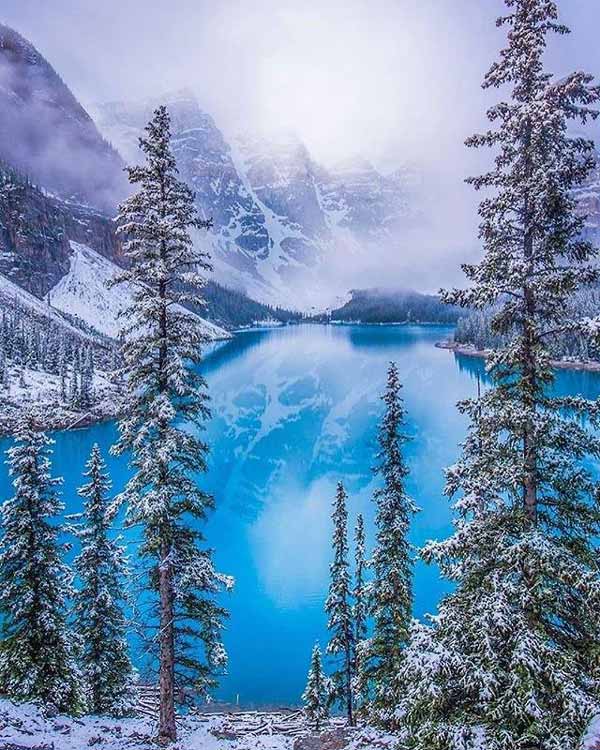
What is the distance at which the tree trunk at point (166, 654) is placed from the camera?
55.5 ft

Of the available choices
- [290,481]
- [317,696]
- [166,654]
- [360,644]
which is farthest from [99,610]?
[290,481]

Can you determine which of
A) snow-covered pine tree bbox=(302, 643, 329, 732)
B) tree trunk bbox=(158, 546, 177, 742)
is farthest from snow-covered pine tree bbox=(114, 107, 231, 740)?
snow-covered pine tree bbox=(302, 643, 329, 732)

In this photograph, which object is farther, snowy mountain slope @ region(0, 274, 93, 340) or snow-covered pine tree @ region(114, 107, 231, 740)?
snowy mountain slope @ region(0, 274, 93, 340)

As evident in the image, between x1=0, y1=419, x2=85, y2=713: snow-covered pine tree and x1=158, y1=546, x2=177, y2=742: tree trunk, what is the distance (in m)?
4.74

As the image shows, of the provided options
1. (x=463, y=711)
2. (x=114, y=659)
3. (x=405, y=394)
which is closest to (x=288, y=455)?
(x=405, y=394)

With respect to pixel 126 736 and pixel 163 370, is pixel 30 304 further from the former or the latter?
pixel 126 736

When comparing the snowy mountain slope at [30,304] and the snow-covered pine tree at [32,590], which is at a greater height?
the snowy mountain slope at [30,304]

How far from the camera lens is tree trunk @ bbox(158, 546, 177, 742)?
16.9 m

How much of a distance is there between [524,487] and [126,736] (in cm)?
1514

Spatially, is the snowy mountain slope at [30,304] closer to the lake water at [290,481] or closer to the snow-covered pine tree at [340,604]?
the lake water at [290,481]

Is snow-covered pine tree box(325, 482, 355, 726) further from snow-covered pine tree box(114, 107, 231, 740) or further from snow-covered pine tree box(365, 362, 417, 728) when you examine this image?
snow-covered pine tree box(114, 107, 231, 740)

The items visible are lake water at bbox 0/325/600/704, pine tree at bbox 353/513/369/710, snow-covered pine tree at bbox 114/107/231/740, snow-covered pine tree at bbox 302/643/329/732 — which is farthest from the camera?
lake water at bbox 0/325/600/704

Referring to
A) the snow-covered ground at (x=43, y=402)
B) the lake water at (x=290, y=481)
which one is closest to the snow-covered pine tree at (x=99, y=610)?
the lake water at (x=290, y=481)

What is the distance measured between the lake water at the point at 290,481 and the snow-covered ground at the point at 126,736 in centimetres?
1434
